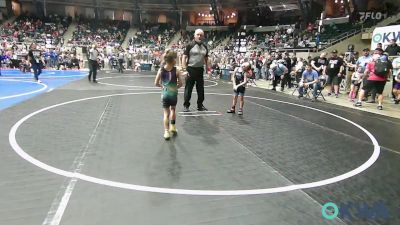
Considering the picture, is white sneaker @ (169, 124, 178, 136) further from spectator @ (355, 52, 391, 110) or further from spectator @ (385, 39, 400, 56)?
spectator @ (385, 39, 400, 56)

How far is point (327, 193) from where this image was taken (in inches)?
137

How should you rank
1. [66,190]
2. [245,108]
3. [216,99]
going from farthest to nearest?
[216,99] < [245,108] < [66,190]

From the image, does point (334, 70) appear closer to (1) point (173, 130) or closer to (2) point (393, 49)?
(2) point (393, 49)

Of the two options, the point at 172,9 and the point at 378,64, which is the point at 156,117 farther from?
the point at 172,9

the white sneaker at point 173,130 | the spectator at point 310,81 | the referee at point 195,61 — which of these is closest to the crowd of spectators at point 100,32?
the spectator at point 310,81

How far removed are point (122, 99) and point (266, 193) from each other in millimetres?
6750

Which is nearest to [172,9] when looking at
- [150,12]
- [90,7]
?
[150,12]

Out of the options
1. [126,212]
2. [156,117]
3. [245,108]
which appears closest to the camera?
[126,212]

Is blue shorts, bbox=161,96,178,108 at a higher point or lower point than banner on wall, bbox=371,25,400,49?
lower

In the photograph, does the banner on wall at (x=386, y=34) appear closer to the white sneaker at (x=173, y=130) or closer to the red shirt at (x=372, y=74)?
the red shirt at (x=372, y=74)

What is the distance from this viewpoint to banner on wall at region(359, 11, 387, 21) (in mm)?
25188

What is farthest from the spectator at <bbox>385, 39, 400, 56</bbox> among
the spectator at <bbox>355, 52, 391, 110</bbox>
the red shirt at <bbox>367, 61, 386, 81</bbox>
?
the red shirt at <bbox>367, 61, 386, 81</bbox>

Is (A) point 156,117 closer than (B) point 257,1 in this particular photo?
Yes

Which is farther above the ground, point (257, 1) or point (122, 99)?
point (257, 1)
